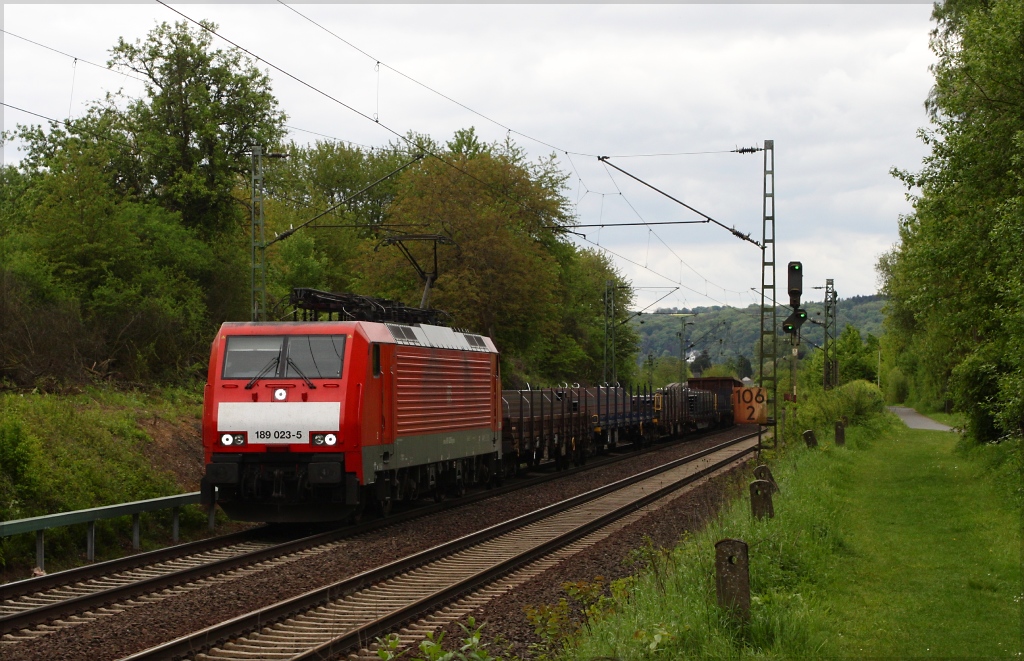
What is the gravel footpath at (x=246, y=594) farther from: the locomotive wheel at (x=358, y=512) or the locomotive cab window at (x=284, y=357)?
the locomotive cab window at (x=284, y=357)

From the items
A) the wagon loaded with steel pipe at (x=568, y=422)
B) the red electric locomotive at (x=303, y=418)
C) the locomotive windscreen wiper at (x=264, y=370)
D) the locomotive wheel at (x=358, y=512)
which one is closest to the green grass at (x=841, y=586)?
the red electric locomotive at (x=303, y=418)

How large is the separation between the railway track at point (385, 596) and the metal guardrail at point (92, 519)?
11.7ft

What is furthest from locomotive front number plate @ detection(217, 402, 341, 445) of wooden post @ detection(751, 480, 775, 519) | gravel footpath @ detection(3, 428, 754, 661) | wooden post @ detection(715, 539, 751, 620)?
wooden post @ detection(715, 539, 751, 620)

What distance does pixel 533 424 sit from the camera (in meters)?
26.4

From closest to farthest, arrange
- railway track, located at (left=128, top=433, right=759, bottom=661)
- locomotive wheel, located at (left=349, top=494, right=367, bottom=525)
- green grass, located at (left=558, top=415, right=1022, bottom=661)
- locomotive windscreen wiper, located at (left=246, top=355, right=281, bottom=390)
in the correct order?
1. green grass, located at (left=558, top=415, right=1022, bottom=661)
2. railway track, located at (left=128, top=433, right=759, bottom=661)
3. locomotive windscreen wiper, located at (left=246, top=355, right=281, bottom=390)
4. locomotive wheel, located at (left=349, top=494, right=367, bottom=525)

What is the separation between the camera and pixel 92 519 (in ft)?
43.0

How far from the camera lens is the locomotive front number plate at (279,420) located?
1509 cm

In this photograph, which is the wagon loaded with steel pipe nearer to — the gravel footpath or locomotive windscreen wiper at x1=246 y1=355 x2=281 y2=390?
the gravel footpath

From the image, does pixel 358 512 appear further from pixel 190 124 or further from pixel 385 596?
pixel 190 124

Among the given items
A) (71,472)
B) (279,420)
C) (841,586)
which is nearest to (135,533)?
(71,472)

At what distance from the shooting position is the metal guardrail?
1188 centimetres

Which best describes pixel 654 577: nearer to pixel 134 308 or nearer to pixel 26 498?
pixel 26 498

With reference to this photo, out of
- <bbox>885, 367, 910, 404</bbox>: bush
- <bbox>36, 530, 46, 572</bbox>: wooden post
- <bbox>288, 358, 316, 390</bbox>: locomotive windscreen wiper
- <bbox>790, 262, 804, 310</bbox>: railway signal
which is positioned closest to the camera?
<bbox>36, 530, 46, 572</bbox>: wooden post

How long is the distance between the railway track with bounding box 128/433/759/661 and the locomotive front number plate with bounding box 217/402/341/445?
8.04 ft
